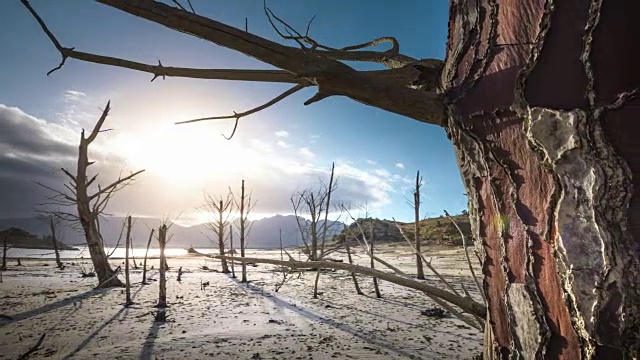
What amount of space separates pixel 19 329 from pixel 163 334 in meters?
3.20

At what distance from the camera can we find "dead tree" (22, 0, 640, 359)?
0.51 meters

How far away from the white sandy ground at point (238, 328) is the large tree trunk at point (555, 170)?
417cm

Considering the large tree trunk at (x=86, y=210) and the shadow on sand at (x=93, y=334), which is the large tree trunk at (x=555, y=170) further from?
the large tree trunk at (x=86, y=210)

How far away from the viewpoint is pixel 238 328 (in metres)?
5.73

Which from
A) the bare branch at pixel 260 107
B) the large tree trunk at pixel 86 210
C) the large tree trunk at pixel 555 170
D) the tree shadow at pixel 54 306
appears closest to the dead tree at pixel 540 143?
the large tree trunk at pixel 555 170

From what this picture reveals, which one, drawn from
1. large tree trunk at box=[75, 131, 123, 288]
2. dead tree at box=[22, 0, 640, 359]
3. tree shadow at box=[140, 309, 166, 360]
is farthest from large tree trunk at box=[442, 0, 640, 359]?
large tree trunk at box=[75, 131, 123, 288]

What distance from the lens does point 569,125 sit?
1.84 feet

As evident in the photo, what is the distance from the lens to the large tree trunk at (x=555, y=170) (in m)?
0.51

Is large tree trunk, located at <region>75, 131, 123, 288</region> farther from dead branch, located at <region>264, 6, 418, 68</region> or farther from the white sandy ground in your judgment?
dead branch, located at <region>264, 6, 418, 68</region>

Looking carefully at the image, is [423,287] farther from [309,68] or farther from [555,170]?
[309,68]

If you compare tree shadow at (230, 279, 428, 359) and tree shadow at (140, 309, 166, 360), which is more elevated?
tree shadow at (140, 309, 166, 360)

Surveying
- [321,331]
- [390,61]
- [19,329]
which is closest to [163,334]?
[321,331]

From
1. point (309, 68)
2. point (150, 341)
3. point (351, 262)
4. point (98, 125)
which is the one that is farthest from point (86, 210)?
point (309, 68)

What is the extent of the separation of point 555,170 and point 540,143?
53 millimetres
